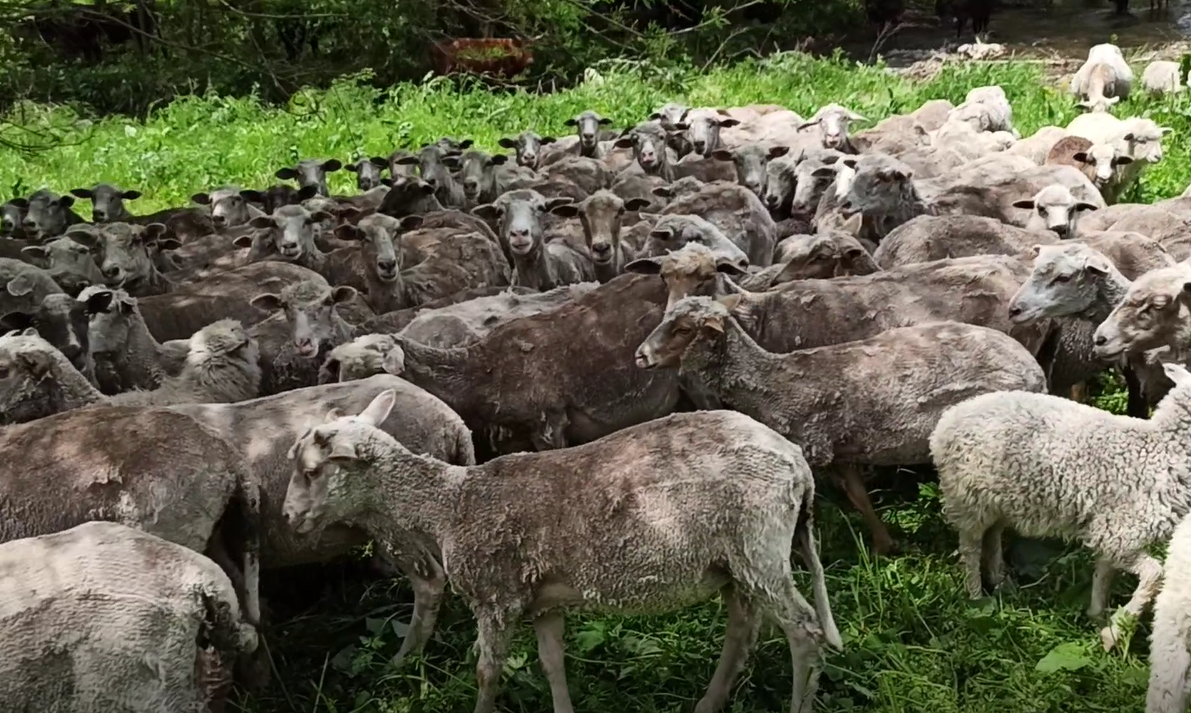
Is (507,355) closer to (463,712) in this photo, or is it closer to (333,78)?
(463,712)

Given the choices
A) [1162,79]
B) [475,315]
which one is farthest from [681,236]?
[1162,79]

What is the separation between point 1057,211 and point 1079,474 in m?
3.69

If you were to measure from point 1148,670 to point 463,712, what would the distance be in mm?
2519

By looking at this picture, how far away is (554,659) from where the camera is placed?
172 inches

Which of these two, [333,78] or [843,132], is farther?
[843,132]

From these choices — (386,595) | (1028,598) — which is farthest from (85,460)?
(1028,598)

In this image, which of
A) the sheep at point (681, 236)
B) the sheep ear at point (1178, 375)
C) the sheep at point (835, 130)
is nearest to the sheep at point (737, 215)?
the sheep at point (681, 236)

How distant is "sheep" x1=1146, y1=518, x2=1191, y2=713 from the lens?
3.72m

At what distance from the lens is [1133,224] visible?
782 centimetres

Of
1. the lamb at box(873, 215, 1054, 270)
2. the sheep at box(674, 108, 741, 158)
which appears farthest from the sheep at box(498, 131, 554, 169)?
the lamb at box(873, 215, 1054, 270)

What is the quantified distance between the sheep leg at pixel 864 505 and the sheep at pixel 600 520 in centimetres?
99

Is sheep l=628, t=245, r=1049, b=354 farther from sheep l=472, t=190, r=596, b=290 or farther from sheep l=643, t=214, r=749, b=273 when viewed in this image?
sheep l=472, t=190, r=596, b=290

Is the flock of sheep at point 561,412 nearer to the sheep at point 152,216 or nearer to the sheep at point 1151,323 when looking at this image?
the sheep at point 1151,323

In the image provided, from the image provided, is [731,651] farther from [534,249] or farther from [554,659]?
[534,249]
